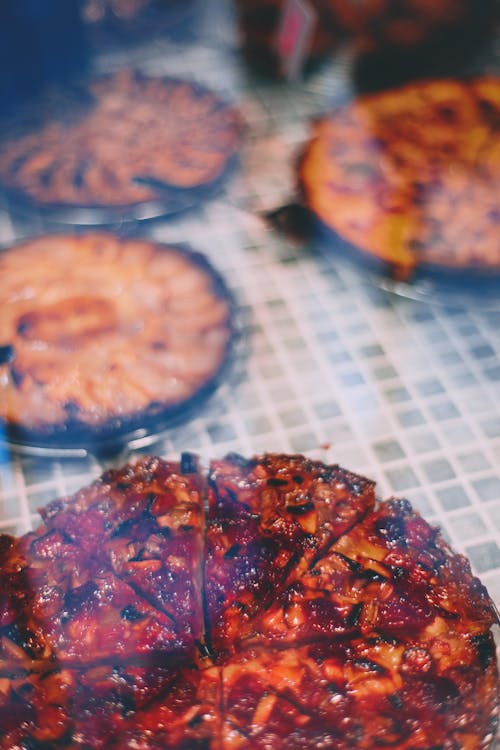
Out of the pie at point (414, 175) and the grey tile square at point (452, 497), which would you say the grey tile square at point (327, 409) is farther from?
the pie at point (414, 175)

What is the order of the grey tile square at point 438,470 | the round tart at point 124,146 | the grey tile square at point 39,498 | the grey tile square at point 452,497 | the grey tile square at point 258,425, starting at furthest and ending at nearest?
the round tart at point 124,146 < the grey tile square at point 258,425 < the grey tile square at point 438,470 < the grey tile square at point 452,497 < the grey tile square at point 39,498

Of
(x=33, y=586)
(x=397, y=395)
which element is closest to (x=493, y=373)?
(x=397, y=395)

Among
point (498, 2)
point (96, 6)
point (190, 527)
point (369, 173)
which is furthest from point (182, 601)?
point (498, 2)

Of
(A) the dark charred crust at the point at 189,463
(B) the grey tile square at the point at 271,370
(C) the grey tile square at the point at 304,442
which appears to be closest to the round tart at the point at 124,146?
(B) the grey tile square at the point at 271,370

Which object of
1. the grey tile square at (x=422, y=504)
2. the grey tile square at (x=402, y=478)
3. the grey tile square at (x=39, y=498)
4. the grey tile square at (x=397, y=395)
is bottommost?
the grey tile square at (x=422, y=504)

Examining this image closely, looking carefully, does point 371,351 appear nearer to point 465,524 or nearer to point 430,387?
point 430,387

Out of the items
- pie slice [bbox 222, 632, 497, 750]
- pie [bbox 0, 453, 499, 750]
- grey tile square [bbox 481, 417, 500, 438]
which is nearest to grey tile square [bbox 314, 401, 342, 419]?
pie [bbox 0, 453, 499, 750]

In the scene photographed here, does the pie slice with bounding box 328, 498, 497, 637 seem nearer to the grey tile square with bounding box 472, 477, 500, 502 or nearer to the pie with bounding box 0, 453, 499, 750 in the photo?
the pie with bounding box 0, 453, 499, 750
